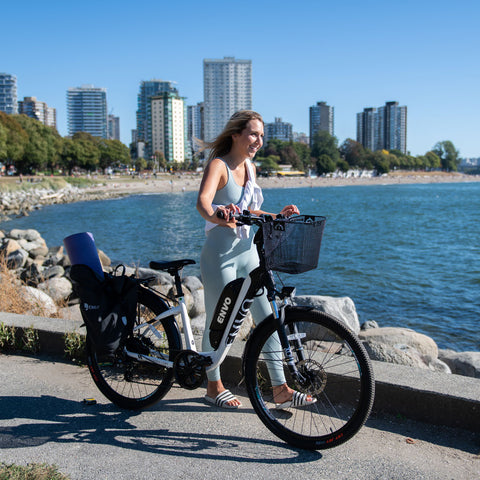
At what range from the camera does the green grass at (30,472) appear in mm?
2834

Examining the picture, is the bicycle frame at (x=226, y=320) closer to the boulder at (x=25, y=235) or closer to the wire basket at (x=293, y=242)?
the wire basket at (x=293, y=242)

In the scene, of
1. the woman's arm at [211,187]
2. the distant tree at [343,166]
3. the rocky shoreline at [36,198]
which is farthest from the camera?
the distant tree at [343,166]

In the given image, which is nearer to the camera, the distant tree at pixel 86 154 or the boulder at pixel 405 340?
the boulder at pixel 405 340

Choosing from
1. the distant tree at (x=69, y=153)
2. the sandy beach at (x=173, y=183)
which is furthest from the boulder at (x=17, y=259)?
the distant tree at (x=69, y=153)

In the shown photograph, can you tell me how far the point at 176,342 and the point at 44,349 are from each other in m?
1.92

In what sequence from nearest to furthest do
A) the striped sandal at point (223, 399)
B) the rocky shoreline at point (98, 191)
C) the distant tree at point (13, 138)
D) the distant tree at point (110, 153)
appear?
the striped sandal at point (223, 399) → the rocky shoreline at point (98, 191) → the distant tree at point (13, 138) → the distant tree at point (110, 153)

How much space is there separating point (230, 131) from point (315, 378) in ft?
5.57

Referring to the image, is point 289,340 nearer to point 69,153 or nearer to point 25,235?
point 25,235

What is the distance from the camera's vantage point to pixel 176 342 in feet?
12.5

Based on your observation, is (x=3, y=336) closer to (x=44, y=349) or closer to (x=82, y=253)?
(x=44, y=349)

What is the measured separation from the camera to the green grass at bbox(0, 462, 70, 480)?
112 inches

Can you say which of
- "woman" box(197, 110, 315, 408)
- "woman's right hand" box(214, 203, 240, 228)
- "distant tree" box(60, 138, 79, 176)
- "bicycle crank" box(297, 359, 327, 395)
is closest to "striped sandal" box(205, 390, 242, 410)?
"woman" box(197, 110, 315, 408)

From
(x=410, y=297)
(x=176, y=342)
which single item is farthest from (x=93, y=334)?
(x=410, y=297)

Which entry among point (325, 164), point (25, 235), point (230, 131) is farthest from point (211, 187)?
point (325, 164)
